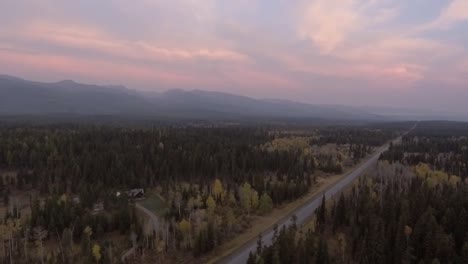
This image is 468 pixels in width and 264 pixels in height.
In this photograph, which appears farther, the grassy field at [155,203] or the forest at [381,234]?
the grassy field at [155,203]

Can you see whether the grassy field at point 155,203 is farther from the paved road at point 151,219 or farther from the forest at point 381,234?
the forest at point 381,234

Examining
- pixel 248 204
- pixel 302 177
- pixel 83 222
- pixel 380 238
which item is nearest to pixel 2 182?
pixel 83 222

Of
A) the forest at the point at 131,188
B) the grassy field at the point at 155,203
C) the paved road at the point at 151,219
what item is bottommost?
the paved road at the point at 151,219

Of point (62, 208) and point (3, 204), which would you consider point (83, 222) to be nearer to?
point (62, 208)

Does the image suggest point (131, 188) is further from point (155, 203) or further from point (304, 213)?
point (304, 213)

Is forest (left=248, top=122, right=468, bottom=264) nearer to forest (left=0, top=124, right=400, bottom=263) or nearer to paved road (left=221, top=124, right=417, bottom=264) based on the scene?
paved road (left=221, top=124, right=417, bottom=264)

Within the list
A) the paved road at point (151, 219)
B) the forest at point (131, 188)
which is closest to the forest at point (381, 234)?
the forest at point (131, 188)

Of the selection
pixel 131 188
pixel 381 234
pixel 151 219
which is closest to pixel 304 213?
pixel 381 234

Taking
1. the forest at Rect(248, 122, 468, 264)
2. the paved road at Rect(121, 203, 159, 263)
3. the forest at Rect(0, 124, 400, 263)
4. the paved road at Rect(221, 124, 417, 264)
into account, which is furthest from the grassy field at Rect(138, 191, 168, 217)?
the forest at Rect(248, 122, 468, 264)

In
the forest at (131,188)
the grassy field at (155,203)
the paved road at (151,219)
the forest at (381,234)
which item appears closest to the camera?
the forest at (381,234)
